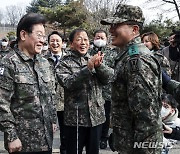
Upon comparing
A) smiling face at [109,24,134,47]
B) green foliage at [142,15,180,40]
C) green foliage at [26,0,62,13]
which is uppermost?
green foliage at [26,0,62,13]

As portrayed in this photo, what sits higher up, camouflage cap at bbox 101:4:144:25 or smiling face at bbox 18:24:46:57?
camouflage cap at bbox 101:4:144:25

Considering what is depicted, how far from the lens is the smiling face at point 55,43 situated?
5.34 m

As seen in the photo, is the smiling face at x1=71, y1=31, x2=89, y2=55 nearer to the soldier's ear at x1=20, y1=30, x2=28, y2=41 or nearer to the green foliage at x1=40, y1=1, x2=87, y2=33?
the soldier's ear at x1=20, y1=30, x2=28, y2=41

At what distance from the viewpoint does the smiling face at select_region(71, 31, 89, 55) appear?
3.91 metres

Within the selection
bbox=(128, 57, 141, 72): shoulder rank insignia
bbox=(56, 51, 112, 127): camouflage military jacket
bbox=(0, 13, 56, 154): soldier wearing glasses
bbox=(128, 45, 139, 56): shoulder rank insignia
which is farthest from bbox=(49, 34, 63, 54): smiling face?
bbox=(128, 57, 141, 72): shoulder rank insignia

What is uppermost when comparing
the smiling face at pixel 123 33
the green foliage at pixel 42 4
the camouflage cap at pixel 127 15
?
the green foliage at pixel 42 4

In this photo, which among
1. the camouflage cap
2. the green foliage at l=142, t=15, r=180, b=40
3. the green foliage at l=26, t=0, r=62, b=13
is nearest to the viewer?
the camouflage cap

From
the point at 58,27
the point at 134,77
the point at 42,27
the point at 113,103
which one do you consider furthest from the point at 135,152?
the point at 58,27

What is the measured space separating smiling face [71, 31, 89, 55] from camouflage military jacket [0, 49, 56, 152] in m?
0.97

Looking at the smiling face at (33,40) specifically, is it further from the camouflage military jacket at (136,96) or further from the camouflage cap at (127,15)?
the camouflage military jacket at (136,96)

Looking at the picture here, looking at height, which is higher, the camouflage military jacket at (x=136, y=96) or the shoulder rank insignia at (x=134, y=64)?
the shoulder rank insignia at (x=134, y=64)

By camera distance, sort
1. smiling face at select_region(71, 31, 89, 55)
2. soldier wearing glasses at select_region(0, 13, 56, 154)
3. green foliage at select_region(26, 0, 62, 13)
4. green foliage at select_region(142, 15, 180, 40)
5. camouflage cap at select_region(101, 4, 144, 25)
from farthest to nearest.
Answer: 1. green foliage at select_region(26, 0, 62, 13)
2. green foliage at select_region(142, 15, 180, 40)
3. smiling face at select_region(71, 31, 89, 55)
4. soldier wearing glasses at select_region(0, 13, 56, 154)
5. camouflage cap at select_region(101, 4, 144, 25)

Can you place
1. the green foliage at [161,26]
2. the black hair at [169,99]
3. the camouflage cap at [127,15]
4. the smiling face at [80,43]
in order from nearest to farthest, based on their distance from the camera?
the camouflage cap at [127,15] → the black hair at [169,99] → the smiling face at [80,43] → the green foliage at [161,26]

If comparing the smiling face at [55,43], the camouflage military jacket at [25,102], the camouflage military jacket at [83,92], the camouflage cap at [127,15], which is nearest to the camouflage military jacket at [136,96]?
the camouflage cap at [127,15]
